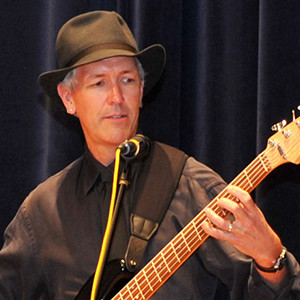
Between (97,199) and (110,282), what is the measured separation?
382 mm

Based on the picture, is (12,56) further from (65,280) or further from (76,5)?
(65,280)

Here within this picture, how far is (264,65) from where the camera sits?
245cm

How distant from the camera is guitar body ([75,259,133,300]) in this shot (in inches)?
83.0

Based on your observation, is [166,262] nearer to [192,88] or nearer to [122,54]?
[122,54]

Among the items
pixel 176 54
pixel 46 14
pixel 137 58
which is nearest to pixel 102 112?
pixel 137 58

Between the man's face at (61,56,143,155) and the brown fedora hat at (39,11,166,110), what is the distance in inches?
1.6

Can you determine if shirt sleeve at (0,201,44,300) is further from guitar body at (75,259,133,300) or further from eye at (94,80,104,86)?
eye at (94,80,104,86)

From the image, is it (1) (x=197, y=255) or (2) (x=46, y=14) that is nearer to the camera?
(1) (x=197, y=255)

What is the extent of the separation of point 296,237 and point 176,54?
805 millimetres

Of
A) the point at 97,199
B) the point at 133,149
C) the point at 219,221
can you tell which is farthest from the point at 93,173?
the point at 219,221

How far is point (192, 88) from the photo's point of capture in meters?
2.76

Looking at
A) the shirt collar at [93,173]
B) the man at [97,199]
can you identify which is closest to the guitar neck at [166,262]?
the man at [97,199]

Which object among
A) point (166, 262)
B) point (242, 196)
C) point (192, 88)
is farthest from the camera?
point (192, 88)

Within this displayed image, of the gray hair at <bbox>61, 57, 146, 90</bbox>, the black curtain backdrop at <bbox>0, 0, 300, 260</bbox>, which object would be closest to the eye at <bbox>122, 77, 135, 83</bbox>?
the gray hair at <bbox>61, 57, 146, 90</bbox>
